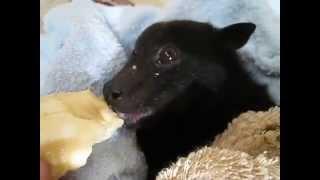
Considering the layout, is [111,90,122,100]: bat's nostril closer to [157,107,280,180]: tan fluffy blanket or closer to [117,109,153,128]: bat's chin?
[117,109,153,128]: bat's chin

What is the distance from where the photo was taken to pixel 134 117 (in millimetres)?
1262

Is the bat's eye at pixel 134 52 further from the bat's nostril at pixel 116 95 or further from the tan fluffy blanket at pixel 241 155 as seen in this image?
the tan fluffy blanket at pixel 241 155

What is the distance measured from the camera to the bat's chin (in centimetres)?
125

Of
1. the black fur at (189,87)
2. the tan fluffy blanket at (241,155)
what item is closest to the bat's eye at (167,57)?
the black fur at (189,87)

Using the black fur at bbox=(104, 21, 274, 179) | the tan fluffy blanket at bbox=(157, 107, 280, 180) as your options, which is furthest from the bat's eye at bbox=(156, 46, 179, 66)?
the tan fluffy blanket at bbox=(157, 107, 280, 180)

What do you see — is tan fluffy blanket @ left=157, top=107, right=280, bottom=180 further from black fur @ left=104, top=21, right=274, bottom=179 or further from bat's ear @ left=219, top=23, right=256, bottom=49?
bat's ear @ left=219, top=23, right=256, bottom=49

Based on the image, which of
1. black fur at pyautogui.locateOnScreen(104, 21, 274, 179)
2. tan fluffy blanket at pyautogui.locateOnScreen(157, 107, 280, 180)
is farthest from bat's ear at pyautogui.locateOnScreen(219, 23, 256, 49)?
tan fluffy blanket at pyautogui.locateOnScreen(157, 107, 280, 180)

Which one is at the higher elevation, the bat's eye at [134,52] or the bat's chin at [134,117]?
the bat's eye at [134,52]

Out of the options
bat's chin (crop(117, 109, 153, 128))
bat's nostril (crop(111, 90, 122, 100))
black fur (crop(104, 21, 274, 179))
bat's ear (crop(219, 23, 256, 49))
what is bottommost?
bat's chin (crop(117, 109, 153, 128))

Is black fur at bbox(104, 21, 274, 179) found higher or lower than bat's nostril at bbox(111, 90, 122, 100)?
higher

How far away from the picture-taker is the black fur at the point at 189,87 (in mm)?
1245
